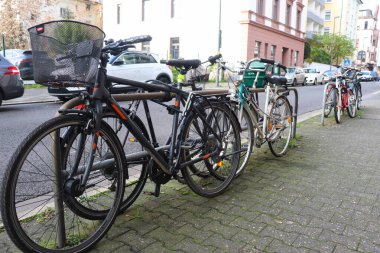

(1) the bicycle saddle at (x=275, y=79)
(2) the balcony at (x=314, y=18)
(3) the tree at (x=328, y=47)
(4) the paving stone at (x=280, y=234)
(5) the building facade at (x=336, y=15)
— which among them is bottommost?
(4) the paving stone at (x=280, y=234)

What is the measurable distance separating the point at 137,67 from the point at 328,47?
142 ft

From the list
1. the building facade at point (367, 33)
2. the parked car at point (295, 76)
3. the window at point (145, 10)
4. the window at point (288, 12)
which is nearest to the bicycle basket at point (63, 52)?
the parked car at point (295, 76)

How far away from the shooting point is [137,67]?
14.4 metres

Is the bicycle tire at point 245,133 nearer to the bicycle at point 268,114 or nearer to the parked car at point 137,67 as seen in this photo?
the bicycle at point 268,114

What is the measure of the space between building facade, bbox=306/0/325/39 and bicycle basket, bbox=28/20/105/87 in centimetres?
5106

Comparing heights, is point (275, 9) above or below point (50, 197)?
above

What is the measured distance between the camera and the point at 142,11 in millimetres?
35469

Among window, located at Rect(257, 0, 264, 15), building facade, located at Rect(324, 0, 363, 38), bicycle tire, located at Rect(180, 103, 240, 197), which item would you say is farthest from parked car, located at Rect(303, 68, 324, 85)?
building facade, located at Rect(324, 0, 363, 38)

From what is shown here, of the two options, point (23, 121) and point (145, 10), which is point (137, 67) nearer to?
point (23, 121)

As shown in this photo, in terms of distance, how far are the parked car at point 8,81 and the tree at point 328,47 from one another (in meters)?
45.7

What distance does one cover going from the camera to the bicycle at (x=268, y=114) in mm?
4219

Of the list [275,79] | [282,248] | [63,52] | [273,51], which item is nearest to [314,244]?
[282,248]

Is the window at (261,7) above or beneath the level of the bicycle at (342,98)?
above

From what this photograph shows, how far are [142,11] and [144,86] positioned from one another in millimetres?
34218
